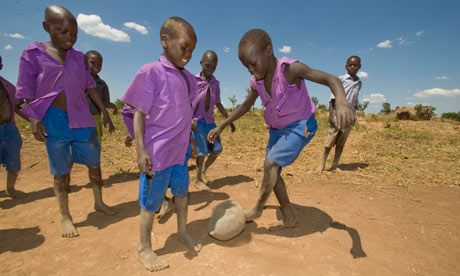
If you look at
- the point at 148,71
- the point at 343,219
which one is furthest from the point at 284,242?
the point at 148,71

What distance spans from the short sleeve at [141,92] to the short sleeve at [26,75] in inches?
49.4

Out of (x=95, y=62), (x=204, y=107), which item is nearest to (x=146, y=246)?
(x=204, y=107)

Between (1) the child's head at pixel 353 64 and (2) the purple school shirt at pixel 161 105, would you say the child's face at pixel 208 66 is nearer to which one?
(2) the purple school shirt at pixel 161 105

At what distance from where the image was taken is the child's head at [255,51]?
7.80ft

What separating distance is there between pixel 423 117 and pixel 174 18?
73.3 ft

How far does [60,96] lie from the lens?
278cm

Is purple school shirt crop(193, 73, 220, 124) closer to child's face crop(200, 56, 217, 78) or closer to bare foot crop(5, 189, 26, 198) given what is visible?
child's face crop(200, 56, 217, 78)

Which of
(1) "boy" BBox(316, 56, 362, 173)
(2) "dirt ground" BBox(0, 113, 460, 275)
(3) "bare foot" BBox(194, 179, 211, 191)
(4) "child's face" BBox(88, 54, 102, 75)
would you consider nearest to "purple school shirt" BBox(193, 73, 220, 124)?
(3) "bare foot" BBox(194, 179, 211, 191)

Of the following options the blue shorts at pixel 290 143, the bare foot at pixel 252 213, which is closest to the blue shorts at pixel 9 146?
the bare foot at pixel 252 213

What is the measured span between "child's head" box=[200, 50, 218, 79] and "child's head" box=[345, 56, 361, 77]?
9.42 feet

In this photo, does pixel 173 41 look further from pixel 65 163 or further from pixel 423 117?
pixel 423 117

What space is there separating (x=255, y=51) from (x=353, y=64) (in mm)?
3796

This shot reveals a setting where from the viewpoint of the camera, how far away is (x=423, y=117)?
19031 mm

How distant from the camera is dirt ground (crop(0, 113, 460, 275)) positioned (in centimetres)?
229
